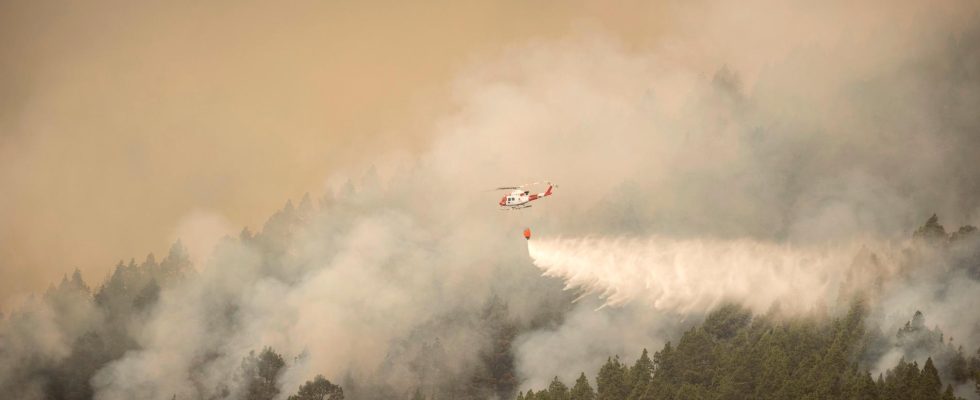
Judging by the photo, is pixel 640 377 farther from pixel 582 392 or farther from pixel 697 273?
pixel 697 273

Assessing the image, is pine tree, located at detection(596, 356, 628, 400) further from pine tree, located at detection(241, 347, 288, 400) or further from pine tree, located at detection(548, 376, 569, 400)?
pine tree, located at detection(241, 347, 288, 400)

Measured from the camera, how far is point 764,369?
103 meters

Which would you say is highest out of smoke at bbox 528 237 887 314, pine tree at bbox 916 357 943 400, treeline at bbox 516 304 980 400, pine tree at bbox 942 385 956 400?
smoke at bbox 528 237 887 314

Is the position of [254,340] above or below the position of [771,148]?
below

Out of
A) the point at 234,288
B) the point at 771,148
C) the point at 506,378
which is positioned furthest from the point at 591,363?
the point at 234,288

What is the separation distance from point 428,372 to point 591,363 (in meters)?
22.2

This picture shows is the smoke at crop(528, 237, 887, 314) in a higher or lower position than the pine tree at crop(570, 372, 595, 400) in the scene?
higher

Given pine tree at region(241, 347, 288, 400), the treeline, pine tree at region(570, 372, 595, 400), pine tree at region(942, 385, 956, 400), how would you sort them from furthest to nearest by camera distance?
pine tree at region(241, 347, 288, 400) → pine tree at region(570, 372, 595, 400) → the treeline → pine tree at region(942, 385, 956, 400)

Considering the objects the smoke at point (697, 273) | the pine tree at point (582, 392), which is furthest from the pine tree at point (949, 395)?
the pine tree at point (582, 392)

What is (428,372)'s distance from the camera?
455 feet

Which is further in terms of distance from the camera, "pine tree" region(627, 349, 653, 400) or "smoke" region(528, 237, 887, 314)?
"smoke" region(528, 237, 887, 314)

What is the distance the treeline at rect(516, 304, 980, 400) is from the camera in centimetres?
9462

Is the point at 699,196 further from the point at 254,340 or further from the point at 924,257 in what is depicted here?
the point at 254,340

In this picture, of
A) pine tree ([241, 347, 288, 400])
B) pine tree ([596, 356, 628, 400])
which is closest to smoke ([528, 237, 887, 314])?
pine tree ([596, 356, 628, 400])
